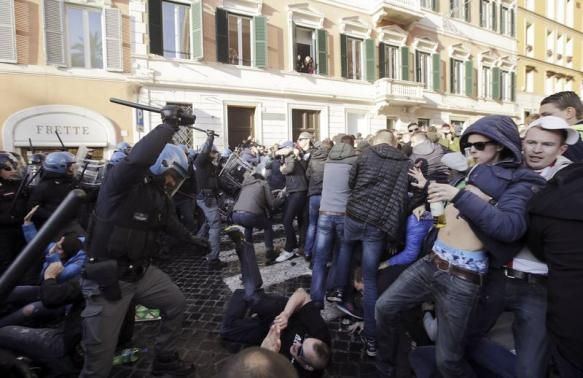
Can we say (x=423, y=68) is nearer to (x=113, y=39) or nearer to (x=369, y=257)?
(x=113, y=39)

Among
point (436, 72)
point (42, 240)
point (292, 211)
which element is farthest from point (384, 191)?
point (436, 72)

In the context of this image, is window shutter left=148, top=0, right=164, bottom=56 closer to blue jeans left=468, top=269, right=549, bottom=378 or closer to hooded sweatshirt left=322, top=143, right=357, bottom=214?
hooded sweatshirt left=322, top=143, right=357, bottom=214

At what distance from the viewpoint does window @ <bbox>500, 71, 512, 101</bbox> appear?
21237 mm

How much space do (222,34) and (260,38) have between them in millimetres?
1508

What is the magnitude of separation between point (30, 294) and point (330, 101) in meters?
13.5

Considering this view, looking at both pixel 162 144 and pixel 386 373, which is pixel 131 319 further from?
pixel 386 373

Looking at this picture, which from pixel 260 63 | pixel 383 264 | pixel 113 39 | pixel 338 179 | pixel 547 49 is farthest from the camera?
pixel 547 49

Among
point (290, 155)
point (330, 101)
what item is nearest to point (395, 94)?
point (330, 101)

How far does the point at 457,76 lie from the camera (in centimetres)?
1941

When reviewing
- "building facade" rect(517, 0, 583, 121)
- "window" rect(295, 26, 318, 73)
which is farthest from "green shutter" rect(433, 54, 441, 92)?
"building facade" rect(517, 0, 583, 121)

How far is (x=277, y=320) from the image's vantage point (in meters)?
2.53

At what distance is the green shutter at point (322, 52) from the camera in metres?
14.4

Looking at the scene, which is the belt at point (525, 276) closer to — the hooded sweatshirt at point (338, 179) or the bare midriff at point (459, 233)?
the bare midriff at point (459, 233)

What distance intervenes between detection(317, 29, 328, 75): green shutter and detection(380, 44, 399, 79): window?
3563 millimetres
